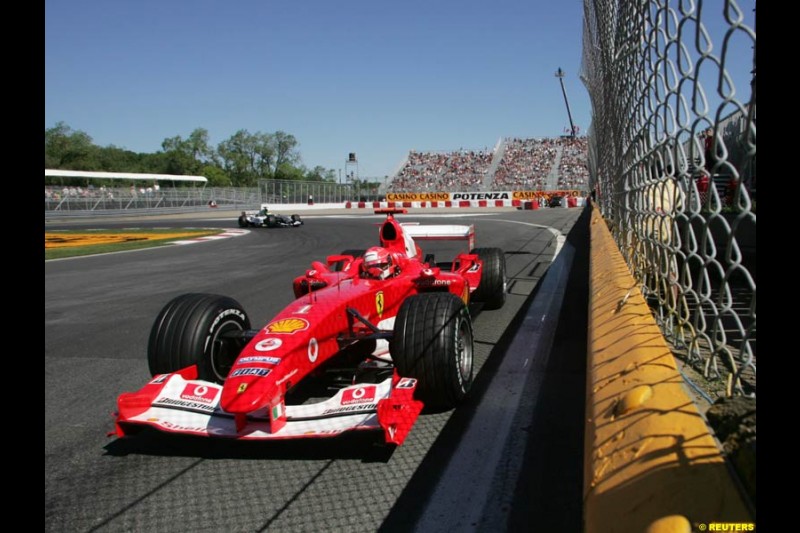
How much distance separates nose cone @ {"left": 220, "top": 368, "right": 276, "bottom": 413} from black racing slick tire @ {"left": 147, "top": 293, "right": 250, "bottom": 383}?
0.65 meters

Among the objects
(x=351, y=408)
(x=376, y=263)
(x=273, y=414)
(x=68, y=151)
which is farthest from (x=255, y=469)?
(x=68, y=151)

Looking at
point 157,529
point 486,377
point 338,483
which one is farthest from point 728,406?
point 486,377

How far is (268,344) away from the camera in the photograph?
11.0 feet

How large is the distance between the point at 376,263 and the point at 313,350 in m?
1.33

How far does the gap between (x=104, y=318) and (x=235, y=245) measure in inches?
370

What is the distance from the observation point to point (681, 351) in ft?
8.39

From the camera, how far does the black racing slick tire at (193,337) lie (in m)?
3.64

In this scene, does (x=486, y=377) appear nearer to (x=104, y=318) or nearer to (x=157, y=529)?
(x=157, y=529)

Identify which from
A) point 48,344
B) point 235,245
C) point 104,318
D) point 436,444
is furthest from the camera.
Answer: point 235,245

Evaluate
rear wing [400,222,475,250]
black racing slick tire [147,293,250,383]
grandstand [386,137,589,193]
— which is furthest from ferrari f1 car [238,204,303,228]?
grandstand [386,137,589,193]

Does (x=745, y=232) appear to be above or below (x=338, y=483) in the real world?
above

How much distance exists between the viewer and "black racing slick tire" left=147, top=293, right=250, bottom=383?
11.9 ft

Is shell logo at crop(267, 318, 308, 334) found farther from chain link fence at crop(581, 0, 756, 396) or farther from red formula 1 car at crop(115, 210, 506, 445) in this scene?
chain link fence at crop(581, 0, 756, 396)
